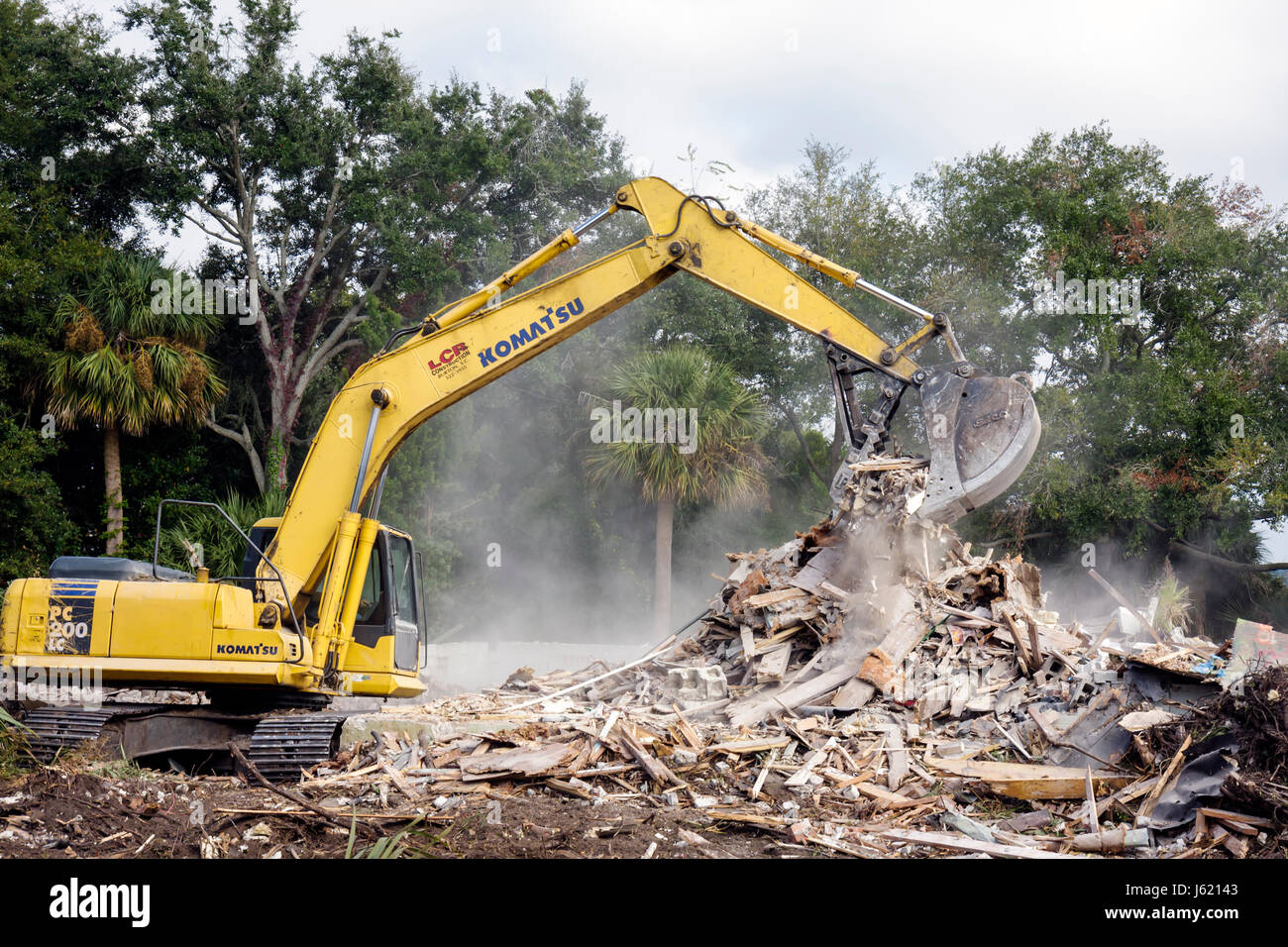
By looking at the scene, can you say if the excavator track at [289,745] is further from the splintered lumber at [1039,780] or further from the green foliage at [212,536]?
the green foliage at [212,536]

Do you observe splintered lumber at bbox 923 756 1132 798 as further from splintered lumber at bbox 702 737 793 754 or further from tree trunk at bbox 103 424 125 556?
tree trunk at bbox 103 424 125 556

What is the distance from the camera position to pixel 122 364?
1859 cm

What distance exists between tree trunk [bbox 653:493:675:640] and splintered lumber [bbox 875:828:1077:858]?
15.4 metres

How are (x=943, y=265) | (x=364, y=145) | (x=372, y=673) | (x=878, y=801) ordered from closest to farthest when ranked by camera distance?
(x=878, y=801) < (x=372, y=673) < (x=364, y=145) < (x=943, y=265)

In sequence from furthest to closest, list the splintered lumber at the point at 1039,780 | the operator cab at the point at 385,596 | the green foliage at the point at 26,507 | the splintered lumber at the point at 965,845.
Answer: the green foliage at the point at 26,507, the operator cab at the point at 385,596, the splintered lumber at the point at 1039,780, the splintered lumber at the point at 965,845

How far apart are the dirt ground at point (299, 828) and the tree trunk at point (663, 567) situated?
587 inches

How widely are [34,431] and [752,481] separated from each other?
556 inches

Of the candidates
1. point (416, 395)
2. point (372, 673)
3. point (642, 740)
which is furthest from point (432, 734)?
point (416, 395)

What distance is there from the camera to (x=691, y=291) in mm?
27234

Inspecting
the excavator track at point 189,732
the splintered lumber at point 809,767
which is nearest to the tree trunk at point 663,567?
the splintered lumber at point 809,767

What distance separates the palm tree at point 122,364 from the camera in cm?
1833

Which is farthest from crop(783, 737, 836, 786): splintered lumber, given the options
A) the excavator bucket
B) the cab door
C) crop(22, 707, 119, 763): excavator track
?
crop(22, 707, 119, 763): excavator track

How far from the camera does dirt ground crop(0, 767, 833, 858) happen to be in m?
6.10

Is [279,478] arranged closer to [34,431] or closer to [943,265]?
[34,431]
